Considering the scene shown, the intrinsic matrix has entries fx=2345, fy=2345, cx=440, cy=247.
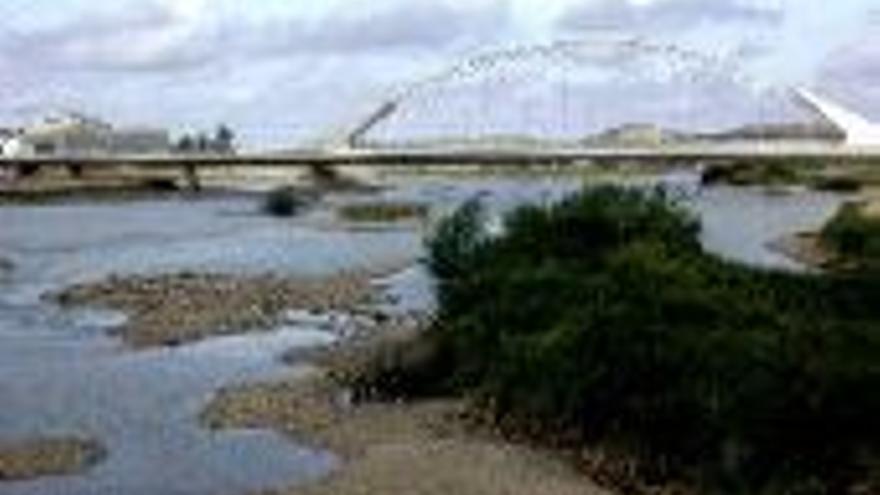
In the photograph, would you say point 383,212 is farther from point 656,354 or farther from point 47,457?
point 656,354

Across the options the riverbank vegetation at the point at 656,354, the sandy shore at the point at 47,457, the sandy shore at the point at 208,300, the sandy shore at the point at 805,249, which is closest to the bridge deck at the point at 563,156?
the sandy shore at the point at 805,249

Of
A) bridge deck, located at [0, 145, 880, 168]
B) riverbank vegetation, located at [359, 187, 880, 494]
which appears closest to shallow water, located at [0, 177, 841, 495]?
riverbank vegetation, located at [359, 187, 880, 494]

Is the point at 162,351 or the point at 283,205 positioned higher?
the point at 162,351

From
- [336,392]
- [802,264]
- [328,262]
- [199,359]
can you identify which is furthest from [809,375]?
[328,262]

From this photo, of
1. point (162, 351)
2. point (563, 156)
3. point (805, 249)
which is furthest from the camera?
point (563, 156)

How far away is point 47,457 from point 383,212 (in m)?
117

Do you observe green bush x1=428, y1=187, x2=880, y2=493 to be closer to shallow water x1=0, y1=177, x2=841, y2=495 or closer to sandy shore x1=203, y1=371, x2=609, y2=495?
sandy shore x1=203, y1=371, x2=609, y2=495

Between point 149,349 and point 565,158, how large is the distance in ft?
350

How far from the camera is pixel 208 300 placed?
77.8m

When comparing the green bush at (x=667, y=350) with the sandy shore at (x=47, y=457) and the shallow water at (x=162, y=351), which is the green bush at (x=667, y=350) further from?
the sandy shore at (x=47, y=457)

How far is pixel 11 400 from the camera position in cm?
5047

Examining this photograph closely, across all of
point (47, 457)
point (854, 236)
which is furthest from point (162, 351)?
point (854, 236)

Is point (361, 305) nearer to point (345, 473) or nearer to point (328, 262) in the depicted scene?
point (328, 262)

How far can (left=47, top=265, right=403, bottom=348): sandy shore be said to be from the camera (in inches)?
2650
